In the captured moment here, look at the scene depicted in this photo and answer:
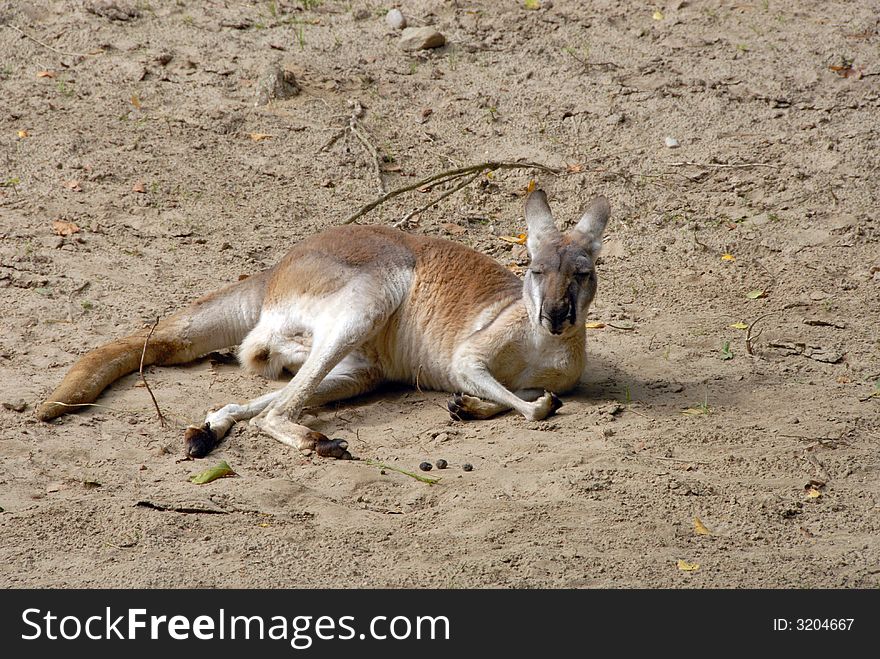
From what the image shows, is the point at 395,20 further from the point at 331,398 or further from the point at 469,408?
the point at 469,408

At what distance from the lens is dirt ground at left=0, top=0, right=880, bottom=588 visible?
3.94m

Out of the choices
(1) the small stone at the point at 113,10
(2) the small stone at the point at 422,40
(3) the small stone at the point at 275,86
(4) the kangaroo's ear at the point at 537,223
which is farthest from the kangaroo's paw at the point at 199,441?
(1) the small stone at the point at 113,10

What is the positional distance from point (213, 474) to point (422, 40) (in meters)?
5.51

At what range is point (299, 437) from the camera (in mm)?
4949

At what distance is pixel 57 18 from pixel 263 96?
2.09 metres

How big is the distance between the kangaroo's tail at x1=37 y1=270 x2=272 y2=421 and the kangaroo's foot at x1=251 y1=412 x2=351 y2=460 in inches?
32.9

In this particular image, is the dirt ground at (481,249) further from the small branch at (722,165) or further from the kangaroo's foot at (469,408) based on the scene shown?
the kangaroo's foot at (469,408)

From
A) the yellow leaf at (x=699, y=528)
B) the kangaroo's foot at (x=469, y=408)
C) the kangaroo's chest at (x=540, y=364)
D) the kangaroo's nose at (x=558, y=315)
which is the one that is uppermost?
the kangaroo's nose at (x=558, y=315)

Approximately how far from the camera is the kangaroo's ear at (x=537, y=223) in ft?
18.0

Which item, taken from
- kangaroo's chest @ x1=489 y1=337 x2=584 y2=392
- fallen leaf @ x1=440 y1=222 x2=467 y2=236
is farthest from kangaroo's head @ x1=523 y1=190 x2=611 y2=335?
fallen leaf @ x1=440 y1=222 x2=467 y2=236

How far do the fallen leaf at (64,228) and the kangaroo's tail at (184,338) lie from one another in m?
1.63

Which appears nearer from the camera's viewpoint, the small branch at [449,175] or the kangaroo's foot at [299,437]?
the kangaroo's foot at [299,437]

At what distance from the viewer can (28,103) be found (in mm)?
8461

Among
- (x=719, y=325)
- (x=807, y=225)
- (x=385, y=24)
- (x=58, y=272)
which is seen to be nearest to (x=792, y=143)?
(x=807, y=225)
